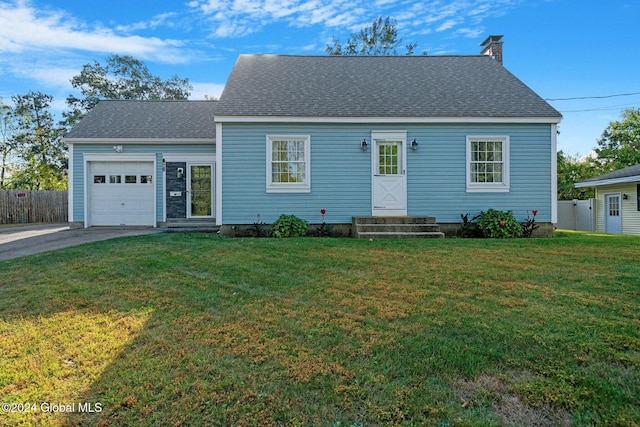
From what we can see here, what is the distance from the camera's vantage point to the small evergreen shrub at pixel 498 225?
9.04m

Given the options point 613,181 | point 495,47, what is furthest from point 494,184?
point 613,181

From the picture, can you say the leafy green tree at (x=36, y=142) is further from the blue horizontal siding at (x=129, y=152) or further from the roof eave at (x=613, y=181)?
the roof eave at (x=613, y=181)

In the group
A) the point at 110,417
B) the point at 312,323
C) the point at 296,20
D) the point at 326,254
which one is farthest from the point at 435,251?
the point at 296,20

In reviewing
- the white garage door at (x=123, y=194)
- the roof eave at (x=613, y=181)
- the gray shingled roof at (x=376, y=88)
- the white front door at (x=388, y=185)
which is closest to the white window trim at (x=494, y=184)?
the gray shingled roof at (x=376, y=88)

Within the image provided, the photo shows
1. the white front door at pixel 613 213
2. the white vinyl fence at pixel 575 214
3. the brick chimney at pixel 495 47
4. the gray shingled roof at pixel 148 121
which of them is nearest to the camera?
the gray shingled roof at pixel 148 121

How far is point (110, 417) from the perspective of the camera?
1.91 metres

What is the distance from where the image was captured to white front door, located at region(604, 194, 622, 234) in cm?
1580

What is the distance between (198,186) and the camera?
11.9 m

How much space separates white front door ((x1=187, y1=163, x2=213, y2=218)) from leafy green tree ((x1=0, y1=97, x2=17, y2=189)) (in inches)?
794

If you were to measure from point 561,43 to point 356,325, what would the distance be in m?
19.7

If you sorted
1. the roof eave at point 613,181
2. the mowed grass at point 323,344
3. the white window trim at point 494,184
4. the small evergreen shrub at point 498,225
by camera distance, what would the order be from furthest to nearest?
the roof eave at point 613,181, the white window trim at point 494,184, the small evergreen shrub at point 498,225, the mowed grass at point 323,344

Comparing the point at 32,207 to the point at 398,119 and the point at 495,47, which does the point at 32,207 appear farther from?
the point at 495,47

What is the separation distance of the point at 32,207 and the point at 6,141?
1213cm

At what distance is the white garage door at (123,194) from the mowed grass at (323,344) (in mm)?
6885
